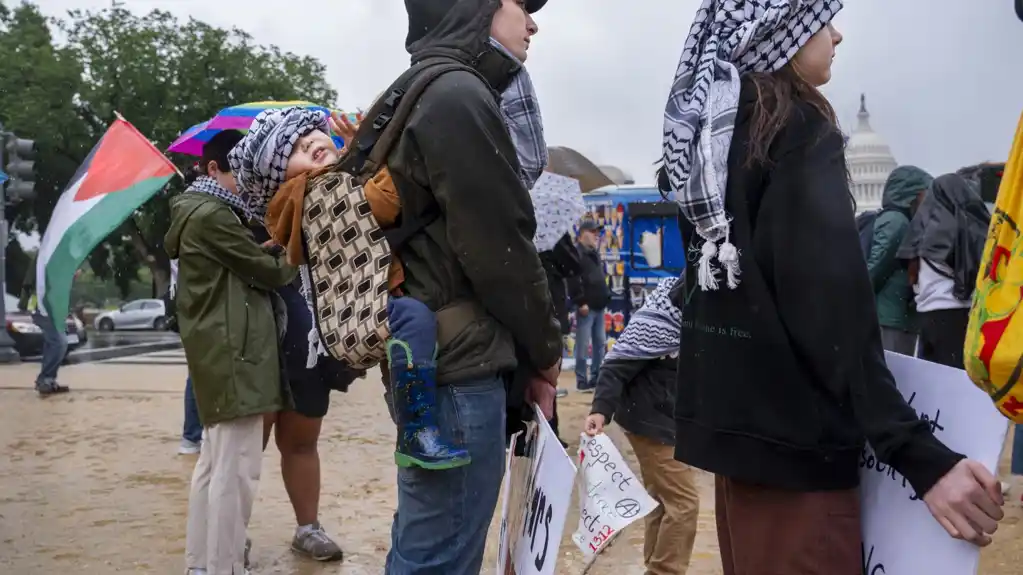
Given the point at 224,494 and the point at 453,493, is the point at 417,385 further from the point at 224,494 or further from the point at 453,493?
the point at 224,494

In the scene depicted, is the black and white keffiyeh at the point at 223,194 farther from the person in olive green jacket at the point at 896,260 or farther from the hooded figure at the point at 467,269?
the person in olive green jacket at the point at 896,260

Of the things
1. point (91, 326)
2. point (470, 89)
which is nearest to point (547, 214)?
point (470, 89)

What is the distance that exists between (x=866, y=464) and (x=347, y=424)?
7475 millimetres

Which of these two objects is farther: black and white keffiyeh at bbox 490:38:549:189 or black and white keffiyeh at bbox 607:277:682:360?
black and white keffiyeh at bbox 607:277:682:360

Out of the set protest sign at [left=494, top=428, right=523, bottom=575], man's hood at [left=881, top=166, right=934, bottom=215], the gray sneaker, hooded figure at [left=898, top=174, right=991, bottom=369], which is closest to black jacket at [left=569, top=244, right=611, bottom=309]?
man's hood at [left=881, top=166, right=934, bottom=215]

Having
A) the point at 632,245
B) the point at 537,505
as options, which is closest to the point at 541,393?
the point at 537,505

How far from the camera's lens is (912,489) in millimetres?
1851

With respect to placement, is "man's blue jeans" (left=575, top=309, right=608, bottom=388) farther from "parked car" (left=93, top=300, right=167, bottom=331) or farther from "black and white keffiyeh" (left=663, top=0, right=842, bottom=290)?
"parked car" (left=93, top=300, right=167, bottom=331)

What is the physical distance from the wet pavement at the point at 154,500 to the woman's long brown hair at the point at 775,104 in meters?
3.08

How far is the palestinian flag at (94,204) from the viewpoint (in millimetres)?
5160

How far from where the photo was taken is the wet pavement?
15.6 feet

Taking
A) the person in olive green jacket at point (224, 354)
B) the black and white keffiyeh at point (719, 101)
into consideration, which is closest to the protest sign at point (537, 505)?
the black and white keffiyeh at point (719, 101)

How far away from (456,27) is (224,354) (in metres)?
2.06

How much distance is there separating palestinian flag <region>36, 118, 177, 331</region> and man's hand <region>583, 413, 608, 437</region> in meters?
3.03
